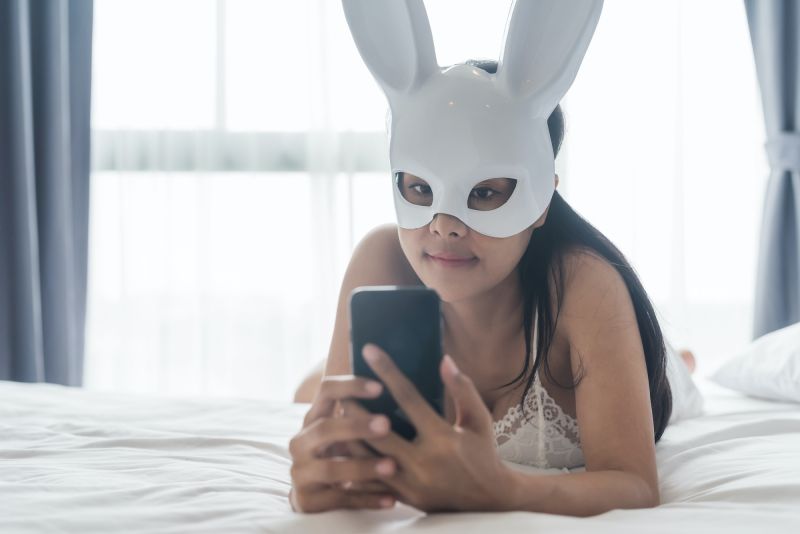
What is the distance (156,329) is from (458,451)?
234cm

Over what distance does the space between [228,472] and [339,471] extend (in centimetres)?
33

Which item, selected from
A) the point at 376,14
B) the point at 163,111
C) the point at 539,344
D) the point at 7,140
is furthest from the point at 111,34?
the point at 539,344

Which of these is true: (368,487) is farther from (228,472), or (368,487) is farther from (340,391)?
(228,472)

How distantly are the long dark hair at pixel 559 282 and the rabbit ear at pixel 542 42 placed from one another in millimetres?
126

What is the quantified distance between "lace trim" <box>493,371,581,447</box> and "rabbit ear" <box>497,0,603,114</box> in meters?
0.45

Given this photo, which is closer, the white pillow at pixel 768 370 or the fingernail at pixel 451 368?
the fingernail at pixel 451 368

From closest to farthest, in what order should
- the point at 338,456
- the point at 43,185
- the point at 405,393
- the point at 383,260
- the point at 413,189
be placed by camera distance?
the point at 405,393
the point at 338,456
the point at 413,189
the point at 383,260
the point at 43,185

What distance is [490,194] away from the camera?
3.59 feet

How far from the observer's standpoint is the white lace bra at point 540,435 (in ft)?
4.13

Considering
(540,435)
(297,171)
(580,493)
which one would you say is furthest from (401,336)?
(297,171)

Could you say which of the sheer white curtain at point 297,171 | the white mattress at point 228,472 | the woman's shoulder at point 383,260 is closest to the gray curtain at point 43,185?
the sheer white curtain at point 297,171

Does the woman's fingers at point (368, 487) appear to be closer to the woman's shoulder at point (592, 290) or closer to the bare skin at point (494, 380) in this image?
the bare skin at point (494, 380)

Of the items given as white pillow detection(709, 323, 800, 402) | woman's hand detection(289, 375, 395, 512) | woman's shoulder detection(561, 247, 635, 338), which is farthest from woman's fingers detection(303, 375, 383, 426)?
white pillow detection(709, 323, 800, 402)

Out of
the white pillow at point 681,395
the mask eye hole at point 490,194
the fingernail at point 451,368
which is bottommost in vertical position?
the white pillow at point 681,395
